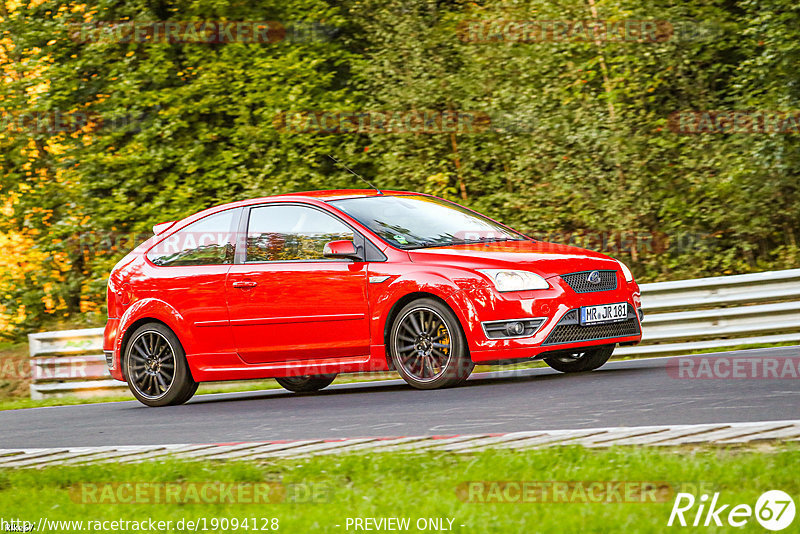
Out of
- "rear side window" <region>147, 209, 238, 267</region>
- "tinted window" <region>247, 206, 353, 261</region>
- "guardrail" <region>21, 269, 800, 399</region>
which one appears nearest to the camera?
"tinted window" <region>247, 206, 353, 261</region>

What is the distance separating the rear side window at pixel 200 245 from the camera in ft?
33.9

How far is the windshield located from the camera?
9.70m

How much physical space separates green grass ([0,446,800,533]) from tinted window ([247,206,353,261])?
356cm

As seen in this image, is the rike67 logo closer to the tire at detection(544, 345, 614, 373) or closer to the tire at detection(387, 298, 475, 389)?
the tire at detection(387, 298, 475, 389)

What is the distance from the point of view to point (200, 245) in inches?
416

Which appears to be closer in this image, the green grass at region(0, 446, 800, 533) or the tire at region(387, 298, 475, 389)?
the green grass at region(0, 446, 800, 533)

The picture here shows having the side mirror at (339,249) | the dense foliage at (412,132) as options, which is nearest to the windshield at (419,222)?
the side mirror at (339,249)

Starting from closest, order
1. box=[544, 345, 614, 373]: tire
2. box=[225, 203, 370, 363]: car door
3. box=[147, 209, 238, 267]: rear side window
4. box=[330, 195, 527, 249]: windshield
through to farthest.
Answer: box=[225, 203, 370, 363]: car door
box=[330, 195, 527, 249]: windshield
box=[544, 345, 614, 373]: tire
box=[147, 209, 238, 267]: rear side window

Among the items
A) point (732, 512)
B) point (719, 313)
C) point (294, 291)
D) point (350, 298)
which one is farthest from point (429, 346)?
point (732, 512)

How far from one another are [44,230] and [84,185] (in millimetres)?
1358

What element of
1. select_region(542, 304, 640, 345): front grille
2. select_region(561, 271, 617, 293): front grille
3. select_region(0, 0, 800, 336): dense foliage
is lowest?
select_region(542, 304, 640, 345): front grille

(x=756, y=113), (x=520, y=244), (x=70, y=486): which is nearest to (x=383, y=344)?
(x=520, y=244)

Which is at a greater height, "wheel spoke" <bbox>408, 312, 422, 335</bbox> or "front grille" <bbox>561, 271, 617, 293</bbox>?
"front grille" <bbox>561, 271, 617, 293</bbox>

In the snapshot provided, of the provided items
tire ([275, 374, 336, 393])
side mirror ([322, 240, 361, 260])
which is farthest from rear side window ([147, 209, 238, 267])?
tire ([275, 374, 336, 393])
